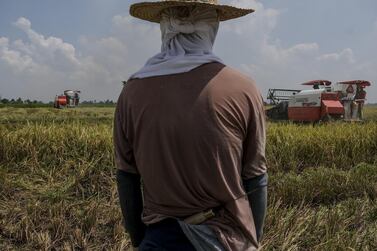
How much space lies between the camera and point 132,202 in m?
1.61

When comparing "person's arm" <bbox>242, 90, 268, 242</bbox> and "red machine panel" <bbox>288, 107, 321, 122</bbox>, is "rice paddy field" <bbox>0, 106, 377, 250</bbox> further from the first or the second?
"red machine panel" <bbox>288, 107, 321, 122</bbox>

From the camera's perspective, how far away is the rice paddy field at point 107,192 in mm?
3982

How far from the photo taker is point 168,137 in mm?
1401

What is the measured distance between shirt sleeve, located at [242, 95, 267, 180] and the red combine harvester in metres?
11.8

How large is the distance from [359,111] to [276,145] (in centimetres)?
843

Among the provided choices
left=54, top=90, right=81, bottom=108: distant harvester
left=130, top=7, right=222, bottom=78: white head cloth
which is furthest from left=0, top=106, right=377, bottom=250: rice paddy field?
left=54, top=90, right=81, bottom=108: distant harvester

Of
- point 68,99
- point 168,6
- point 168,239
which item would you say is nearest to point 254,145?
point 168,239

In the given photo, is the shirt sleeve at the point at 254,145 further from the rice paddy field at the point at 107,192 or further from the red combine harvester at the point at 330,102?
the red combine harvester at the point at 330,102

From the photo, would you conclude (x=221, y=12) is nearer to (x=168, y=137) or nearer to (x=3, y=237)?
(x=168, y=137)

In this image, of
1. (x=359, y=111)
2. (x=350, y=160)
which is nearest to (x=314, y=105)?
(x=359, y=111)

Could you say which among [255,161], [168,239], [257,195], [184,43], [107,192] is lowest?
[107,192]

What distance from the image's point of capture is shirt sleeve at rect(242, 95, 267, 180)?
4.83 ft

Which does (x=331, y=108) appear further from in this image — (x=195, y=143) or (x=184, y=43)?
(x=195, y=143)

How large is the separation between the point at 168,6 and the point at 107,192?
12.1 feet
